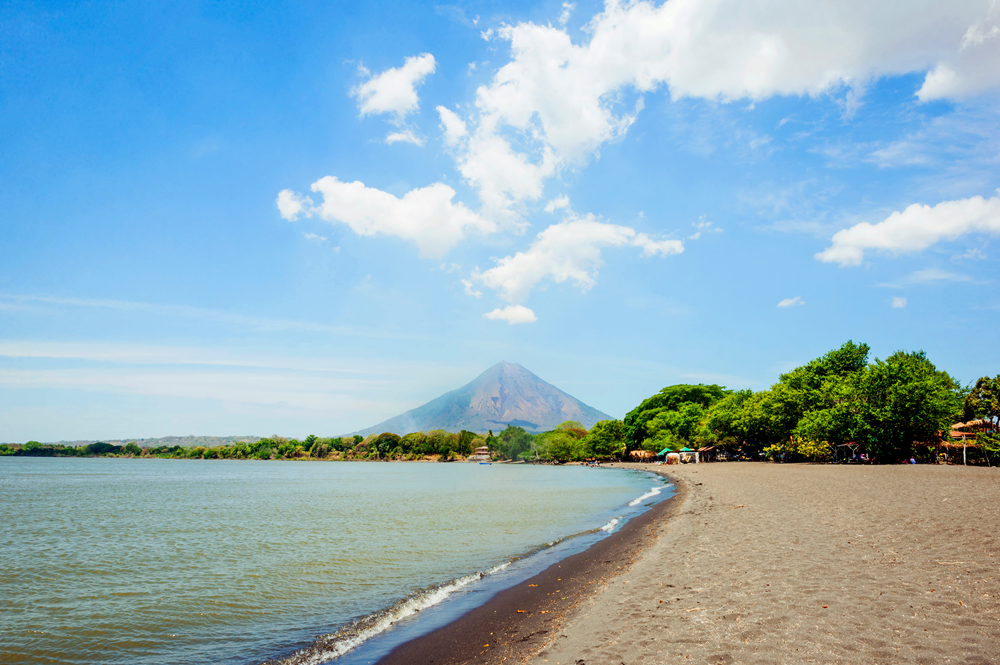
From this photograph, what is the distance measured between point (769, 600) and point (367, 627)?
744cm

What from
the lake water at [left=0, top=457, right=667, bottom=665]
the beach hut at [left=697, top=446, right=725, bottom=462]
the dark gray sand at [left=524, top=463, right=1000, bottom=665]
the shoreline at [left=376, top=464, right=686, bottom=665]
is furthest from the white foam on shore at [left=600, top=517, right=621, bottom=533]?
the beach hut at [left=697, top=446, right=725, bottom=462]

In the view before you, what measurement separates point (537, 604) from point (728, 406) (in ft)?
274

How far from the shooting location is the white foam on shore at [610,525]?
2085 centimetres

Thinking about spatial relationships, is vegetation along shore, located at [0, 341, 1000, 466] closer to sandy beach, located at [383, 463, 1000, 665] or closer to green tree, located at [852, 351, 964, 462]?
green tree, located at [852, 351, 964, 462]

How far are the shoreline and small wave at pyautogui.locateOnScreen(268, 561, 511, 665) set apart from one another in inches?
42.5

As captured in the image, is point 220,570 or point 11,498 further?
point 11,498

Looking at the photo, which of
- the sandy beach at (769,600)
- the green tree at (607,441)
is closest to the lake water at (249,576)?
the sandy beach at (769,600)

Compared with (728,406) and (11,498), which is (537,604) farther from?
(728,406)

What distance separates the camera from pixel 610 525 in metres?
21.9

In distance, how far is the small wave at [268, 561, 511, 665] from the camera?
8.38 metres

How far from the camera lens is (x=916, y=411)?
149 ft

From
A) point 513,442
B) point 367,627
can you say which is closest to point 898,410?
point 367,627

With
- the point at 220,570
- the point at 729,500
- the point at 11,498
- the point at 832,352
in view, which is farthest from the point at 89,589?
the point at 832,352

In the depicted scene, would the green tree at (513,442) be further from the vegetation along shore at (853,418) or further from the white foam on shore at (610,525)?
the white foam on shore at (610,525)
